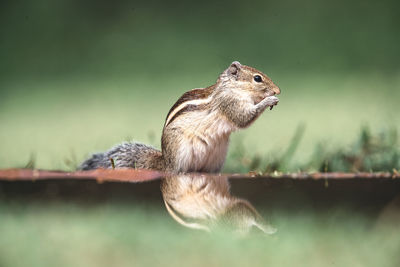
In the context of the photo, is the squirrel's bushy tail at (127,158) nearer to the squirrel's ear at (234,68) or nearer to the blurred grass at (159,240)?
the squirrel's ear at (234,68)

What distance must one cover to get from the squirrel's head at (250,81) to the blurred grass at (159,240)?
27.6 inches

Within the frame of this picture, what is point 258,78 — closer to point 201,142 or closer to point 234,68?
point 234,68

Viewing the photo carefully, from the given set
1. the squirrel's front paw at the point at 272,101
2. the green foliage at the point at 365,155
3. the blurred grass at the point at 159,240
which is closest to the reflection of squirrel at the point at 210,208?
the blurred grass at the point at 159,240

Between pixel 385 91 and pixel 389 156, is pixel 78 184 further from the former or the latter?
pixel 385 91

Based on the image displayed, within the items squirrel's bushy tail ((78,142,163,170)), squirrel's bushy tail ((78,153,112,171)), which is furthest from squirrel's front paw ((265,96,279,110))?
squirrel's bushy tail ((78,153,112,171))

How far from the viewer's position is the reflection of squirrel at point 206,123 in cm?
185

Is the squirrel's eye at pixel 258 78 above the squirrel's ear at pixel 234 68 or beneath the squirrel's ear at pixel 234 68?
beneath

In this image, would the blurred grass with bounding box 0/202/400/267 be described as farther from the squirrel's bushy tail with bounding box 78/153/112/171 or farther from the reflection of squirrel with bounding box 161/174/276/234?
the squirrel's bushy tail with bounding box 78/153/112/171

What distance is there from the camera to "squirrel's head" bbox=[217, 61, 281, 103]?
6.23ft

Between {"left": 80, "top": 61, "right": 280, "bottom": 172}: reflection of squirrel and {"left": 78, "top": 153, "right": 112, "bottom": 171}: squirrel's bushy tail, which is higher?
{"left": 80, "top": 61, "right": 280, "bottom": 172}: reflection of squirrel

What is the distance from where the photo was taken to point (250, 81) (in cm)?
191

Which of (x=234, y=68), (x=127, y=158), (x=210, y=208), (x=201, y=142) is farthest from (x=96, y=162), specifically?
(x=210, y=208)

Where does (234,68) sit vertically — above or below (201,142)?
above

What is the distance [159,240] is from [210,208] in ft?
0.53
